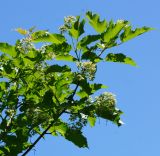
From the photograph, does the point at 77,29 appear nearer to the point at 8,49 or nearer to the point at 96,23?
the point at 96,23

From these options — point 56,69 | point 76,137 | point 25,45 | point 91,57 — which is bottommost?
point 76,137

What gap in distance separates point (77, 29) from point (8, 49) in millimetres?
1005

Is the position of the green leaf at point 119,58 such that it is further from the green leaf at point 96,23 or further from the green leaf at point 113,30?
the green leaf at point 96,23

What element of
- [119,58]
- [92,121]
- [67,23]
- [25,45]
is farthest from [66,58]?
[92,121]

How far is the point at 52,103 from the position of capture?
6.28 meters

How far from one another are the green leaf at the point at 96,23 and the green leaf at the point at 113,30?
0.07 m

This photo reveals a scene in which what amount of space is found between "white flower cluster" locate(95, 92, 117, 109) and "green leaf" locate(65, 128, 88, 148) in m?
0.48

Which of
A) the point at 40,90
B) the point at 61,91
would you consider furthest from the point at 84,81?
the point at 40,90

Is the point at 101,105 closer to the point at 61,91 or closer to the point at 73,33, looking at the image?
the point at 61,91

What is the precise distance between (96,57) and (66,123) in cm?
99

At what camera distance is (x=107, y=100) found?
604cm

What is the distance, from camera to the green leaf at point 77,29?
21.9 ft

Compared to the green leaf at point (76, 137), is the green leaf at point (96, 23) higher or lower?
higher

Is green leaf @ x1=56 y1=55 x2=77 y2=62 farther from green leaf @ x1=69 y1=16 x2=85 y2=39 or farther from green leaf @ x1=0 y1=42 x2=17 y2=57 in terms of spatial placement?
green leaf @ x1=0 y1=42 x2=17 y2=57
